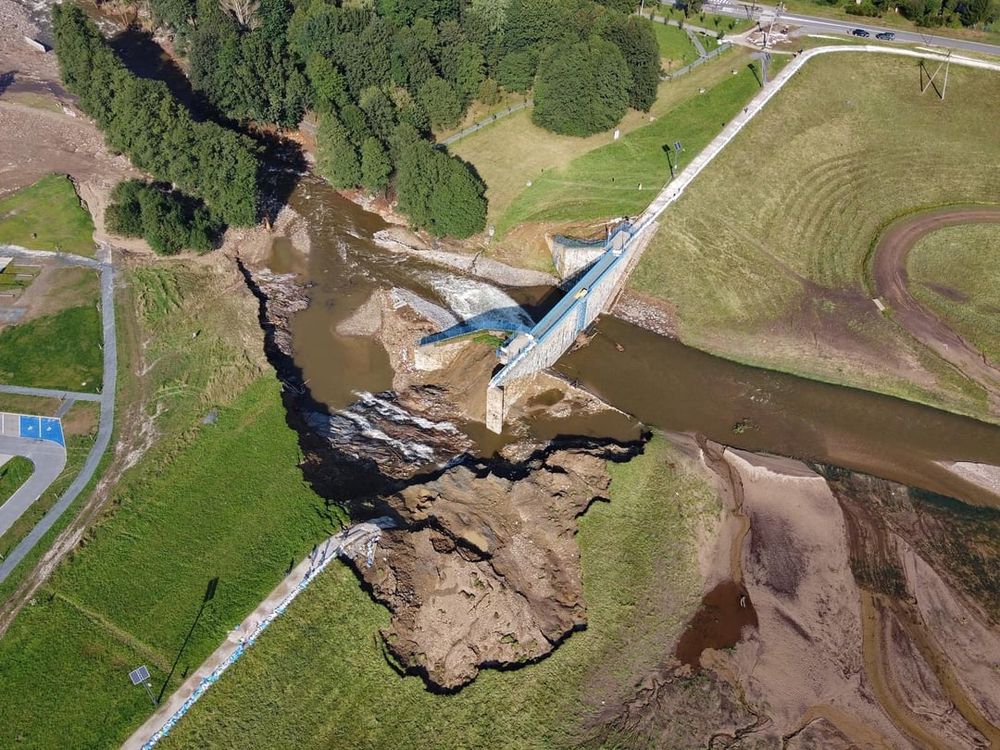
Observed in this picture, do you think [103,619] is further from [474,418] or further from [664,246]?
[664,246]

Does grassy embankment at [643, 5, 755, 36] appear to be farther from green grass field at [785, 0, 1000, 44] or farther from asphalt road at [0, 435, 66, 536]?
asphalt road at [0, 435, 66, 536]

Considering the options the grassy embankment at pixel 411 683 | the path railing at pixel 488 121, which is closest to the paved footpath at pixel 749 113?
the path railing at pixel 488 121

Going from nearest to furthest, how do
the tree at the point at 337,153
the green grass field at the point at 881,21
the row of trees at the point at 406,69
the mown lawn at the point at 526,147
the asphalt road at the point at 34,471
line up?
the asphalt road at the point at 34,471
the tree at the point at 337,153
the mown lawn at the point at 526,147
the row of trees at the point at 406,69
the green grass field at the point at 881,21

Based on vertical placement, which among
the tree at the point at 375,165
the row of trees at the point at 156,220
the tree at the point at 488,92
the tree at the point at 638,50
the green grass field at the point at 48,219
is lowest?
the green grass field at the point at 48,219

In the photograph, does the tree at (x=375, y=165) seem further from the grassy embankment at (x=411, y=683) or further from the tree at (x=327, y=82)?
the grassy embankment at (x=411, y=683)

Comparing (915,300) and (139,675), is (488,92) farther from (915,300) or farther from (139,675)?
(139,675)

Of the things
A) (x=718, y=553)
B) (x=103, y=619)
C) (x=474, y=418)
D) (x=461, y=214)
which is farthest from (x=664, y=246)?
(x=103, y=619)

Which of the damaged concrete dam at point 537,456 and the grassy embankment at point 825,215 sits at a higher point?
the grassy embankment at point 825,215
